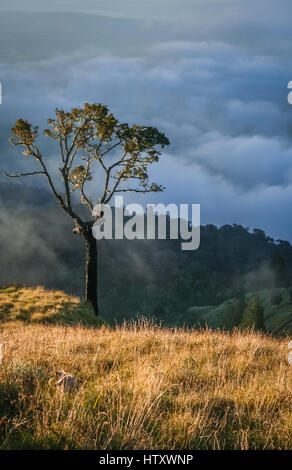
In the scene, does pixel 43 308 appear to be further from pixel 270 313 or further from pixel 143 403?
pixel 270 313

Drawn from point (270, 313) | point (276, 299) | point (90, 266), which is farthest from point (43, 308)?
point (276, 299)

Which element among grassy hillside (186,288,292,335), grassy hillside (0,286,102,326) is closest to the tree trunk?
grassy hillside (0,286,102,326)

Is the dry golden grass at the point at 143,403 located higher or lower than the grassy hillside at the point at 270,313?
higher

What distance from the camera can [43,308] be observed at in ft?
76.3

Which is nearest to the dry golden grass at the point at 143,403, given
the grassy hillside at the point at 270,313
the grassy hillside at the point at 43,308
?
the grassy hillside at the point at 43,308

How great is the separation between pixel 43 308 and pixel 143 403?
18770 mm

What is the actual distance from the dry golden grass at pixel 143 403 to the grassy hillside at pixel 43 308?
43.4 ft

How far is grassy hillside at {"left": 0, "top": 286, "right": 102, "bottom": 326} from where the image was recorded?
71.0 feet

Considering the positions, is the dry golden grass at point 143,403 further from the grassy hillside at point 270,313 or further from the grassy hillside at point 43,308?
the grassy hillside at point 270,313

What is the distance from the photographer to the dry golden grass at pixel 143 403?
4758 mm

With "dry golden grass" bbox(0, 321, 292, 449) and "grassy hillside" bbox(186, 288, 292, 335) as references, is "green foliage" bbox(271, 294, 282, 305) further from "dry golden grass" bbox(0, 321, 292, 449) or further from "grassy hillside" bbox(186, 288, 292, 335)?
"dry golden grass" bbox(0, 321, 292, 449)

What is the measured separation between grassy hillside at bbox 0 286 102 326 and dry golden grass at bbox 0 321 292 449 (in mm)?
13238

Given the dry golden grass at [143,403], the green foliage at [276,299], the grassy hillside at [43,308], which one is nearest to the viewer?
the dry golden grass at [143,403]
